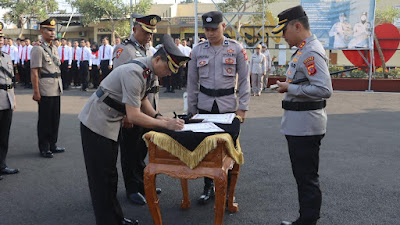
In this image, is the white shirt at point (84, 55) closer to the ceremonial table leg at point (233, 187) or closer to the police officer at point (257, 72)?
the police officer at point (257, 72)

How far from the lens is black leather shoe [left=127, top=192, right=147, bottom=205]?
4.16 metres

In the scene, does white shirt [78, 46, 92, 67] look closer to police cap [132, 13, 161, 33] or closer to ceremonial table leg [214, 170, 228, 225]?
police cap [132, 13, 161, 33]

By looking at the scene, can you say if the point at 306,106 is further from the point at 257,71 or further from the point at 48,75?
the point at 257,71

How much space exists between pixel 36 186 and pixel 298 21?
3.50m

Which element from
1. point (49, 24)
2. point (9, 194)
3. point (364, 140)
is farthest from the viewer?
point (364, 140)

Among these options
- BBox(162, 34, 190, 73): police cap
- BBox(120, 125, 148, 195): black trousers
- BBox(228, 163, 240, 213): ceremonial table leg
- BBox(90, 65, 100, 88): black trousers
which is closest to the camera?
BBox(162, 34, 190, 73): police cap

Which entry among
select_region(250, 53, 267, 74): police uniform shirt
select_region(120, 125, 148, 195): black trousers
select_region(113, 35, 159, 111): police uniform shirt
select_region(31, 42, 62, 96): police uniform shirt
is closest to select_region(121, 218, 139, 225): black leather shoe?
select_region(120, 125, 148, 195): black trousers

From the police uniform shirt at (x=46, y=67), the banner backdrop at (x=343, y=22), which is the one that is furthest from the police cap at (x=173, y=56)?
the banner backdrop at (x=343, y=22)

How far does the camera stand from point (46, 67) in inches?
233

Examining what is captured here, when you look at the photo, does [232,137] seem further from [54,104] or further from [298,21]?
[54,104]

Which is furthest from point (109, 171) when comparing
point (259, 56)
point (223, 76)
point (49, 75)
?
point (259, 56)

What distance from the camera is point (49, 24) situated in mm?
5789

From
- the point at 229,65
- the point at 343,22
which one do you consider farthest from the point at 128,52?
the point at 343,22

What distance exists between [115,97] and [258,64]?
1119cm
